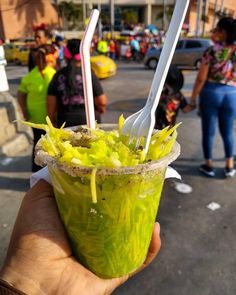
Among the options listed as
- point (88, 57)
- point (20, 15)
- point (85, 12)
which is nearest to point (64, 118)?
point (88, 57)

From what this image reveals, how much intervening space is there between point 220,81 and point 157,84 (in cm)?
276

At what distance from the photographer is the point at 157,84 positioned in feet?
3.77

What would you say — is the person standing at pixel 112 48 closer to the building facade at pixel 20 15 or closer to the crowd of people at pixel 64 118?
the crowd of people at pixel 64 118

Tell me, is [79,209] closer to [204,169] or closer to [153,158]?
[153,158]

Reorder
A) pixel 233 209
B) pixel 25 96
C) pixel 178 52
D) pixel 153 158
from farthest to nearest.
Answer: pixel 178 52, pixel 25 96, pixel 233 209, pixel 153 158

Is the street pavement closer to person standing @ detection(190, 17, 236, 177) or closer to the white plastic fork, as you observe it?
person standing @ detection(190, 17, 236, 177)

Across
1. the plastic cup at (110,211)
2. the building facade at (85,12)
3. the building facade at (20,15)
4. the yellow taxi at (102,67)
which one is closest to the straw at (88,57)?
the plastic cup at (110,211)

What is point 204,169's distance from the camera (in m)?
4.25

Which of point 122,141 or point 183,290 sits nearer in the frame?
point 122,141

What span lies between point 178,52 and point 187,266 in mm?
14153

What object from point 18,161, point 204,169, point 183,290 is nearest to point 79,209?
point 183,290

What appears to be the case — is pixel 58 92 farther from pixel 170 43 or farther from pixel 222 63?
pixel 170 43

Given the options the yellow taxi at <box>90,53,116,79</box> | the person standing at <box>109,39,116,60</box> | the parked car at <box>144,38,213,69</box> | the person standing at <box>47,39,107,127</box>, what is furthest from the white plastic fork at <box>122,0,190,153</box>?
the person standing at <box>109,39,116,60</box>

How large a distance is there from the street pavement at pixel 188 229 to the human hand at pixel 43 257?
53.8 inches
